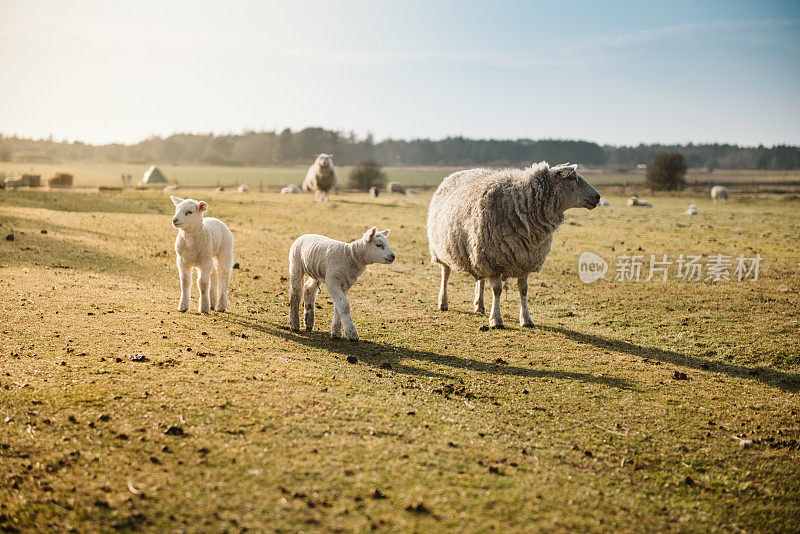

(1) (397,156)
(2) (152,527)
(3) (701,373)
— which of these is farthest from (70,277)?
(1) (397,156)

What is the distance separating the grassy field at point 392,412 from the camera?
4344mm

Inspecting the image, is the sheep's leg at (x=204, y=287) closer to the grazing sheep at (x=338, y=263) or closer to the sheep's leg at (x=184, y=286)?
the sheep's leg at (x=184, y=286)

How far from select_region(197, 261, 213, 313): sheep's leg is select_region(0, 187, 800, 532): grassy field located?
0.27m

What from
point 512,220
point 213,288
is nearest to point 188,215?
point 213,288

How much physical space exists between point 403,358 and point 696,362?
190 inches

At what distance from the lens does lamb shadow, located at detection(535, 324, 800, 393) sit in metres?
8.23

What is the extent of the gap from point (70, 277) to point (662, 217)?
1279 inches

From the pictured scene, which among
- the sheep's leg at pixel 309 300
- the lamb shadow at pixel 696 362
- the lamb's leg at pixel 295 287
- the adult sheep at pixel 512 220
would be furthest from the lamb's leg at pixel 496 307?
the lamb's leg at pixel 295 287

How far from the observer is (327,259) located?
8828 mm

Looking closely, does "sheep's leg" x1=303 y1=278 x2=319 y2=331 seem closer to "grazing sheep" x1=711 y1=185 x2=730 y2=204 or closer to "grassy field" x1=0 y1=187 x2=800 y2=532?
"grassy field" x1=0 y1=187 x2=800 y2=532

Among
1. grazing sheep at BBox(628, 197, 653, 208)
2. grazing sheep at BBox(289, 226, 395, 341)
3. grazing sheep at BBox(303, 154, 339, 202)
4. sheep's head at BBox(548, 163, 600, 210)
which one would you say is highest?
grazing sheep at BBox(303, 154, 339, 202)

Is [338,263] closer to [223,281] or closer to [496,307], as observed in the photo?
[223,281]

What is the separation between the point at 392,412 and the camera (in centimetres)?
612

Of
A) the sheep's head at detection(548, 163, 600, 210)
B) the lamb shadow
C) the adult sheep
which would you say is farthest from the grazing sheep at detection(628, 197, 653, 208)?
the lamb shadow
